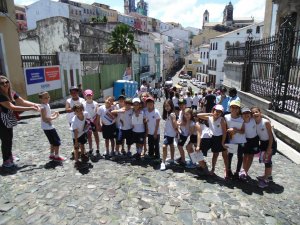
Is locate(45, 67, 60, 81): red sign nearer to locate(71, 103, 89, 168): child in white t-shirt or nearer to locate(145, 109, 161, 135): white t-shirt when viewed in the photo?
locate(71, 103, 89, 168): child in white t-shirt

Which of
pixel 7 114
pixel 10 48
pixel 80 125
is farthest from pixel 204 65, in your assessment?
pixel 7 114

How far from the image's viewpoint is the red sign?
15.7 meters

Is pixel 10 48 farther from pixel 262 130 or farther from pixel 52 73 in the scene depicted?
pixel 262 130

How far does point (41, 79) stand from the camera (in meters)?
15.3

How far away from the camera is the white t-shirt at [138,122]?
5.96 metres

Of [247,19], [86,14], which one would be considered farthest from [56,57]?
[247,19]

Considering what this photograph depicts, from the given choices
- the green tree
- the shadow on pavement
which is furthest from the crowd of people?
the green tree

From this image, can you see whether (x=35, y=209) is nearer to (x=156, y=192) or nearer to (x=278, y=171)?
(x=156, y=192)

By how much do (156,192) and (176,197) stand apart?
1.19ft

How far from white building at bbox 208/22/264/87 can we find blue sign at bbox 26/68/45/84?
39100mm

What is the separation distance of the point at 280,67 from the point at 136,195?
23.5 ft

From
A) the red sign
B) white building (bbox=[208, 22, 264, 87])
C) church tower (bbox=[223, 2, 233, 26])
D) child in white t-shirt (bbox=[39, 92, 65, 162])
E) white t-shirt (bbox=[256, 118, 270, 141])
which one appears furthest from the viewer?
church tower (bbox=[223, 2, 233, 26])

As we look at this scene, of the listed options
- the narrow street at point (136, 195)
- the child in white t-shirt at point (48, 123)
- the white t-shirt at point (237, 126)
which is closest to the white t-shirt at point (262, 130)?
the white t-shirt at point (237, 126)

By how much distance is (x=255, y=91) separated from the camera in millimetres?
11961
